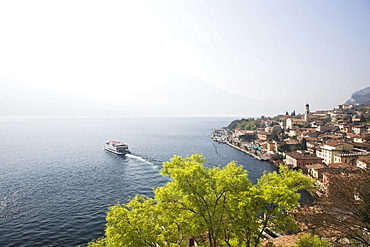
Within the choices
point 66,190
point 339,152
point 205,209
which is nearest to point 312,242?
point 205,209

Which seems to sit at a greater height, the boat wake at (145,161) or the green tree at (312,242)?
the green tree at (312,242)

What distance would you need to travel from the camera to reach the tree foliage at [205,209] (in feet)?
32.4

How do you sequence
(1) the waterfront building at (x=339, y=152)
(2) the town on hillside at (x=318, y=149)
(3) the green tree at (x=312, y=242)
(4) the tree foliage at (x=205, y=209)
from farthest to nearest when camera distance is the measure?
1. (1) the waterfront building at (x=339, y=152)
2. (2) the town on hillside at (x=318, y=149)
3. (3) the green tree at (x=312, y=242)
4. (4) the tree foliage at (x=205, y=209)

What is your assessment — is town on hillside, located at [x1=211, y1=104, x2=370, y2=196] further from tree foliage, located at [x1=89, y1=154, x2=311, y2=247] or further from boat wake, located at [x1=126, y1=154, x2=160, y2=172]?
boat wake, located at [x1=126, y1=154, x2=160, y2=172]

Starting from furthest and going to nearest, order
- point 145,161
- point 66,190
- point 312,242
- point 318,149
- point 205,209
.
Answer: point 145,161
point 318,149
point 66,190
point 312,242
point 205,209

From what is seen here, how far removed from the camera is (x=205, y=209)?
1076 centimetres

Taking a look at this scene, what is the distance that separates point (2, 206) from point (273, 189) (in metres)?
32.6

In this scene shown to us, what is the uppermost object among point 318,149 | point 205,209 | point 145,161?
point 205,209

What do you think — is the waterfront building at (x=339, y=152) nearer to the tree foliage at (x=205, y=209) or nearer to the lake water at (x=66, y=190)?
the lake water at (x=66, y=190)

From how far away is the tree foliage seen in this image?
9.87m

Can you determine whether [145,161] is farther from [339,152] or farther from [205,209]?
[205,209]

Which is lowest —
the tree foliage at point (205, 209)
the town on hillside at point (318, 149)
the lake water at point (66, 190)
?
the lake water at point (66, 190)

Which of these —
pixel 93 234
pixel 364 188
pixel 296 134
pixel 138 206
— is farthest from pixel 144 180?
pixel 296 134

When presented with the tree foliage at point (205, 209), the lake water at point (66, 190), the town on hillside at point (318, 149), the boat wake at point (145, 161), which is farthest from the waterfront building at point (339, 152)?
the tree foliage at point (205, 209)
